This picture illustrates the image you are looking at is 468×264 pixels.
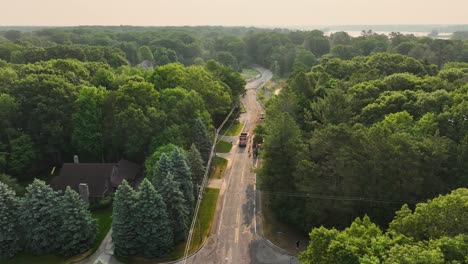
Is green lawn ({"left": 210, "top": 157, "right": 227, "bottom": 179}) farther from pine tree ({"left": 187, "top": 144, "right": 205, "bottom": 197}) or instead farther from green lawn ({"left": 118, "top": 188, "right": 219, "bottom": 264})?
pine tree ({"left": 187, "top": 144, "right": 205, "bottom": 197})

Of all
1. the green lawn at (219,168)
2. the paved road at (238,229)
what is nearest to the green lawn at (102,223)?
the paved road at (238,229)

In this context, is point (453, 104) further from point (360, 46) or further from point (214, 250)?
point (360, 46)

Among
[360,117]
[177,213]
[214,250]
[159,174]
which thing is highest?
[360,117]

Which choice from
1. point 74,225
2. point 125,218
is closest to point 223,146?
point 125,218

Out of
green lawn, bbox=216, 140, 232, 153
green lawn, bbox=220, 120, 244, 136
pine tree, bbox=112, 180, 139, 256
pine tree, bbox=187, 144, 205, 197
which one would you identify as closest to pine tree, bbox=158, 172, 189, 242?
pine tree, bbox=112, 180, 139, 256

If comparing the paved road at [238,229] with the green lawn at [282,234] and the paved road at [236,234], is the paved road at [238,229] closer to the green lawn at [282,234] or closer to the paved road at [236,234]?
the paved road at [236,234]

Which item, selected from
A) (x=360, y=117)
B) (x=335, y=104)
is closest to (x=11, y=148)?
(x=335, y=104)
